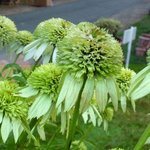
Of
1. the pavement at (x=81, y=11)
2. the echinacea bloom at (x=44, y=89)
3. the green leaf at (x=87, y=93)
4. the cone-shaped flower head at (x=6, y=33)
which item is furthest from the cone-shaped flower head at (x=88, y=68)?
the pavement at (x=81, y=11)

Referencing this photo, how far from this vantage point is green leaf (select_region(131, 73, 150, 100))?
2.63 ft

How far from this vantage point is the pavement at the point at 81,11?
36.0 feet

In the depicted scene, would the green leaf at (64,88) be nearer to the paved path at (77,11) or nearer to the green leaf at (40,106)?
the green leaf at (40,106)

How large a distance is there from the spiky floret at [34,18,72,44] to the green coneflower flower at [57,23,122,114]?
13.2 inches

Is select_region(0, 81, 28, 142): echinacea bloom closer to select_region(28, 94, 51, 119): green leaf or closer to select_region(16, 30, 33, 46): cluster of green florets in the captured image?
select_region(28, 94, 51, 119): green leaf

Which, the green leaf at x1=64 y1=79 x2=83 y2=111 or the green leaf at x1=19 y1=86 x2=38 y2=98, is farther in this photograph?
the green leaf at x1=19 y1=86 x2=38 y2=98

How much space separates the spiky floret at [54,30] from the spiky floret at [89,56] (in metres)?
0.34

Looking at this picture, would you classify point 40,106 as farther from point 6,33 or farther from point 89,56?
point 6,33

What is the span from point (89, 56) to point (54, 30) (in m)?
0.37

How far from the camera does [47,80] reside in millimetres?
1058

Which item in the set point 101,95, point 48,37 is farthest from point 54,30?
point 101,95

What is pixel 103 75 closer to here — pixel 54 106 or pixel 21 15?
pixel 54 106

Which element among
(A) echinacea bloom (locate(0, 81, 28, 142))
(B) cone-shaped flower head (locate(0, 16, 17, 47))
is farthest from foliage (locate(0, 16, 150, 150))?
(B) cone-shaped flower head (locate(0, 16, 17, 47))

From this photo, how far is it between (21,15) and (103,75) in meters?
10.7
